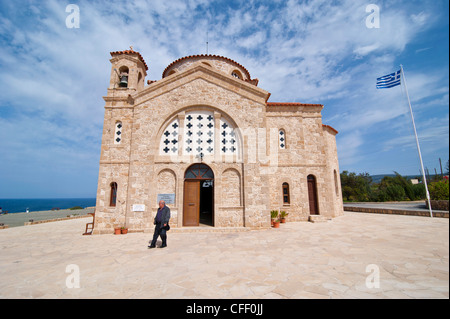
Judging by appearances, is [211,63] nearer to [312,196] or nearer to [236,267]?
[312,196]

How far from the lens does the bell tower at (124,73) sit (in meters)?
11.6

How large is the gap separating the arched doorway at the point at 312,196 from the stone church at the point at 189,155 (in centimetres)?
28

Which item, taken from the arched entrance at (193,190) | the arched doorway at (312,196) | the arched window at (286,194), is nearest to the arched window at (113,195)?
the arched entrance at (193,190)

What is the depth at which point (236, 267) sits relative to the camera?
5.10 m

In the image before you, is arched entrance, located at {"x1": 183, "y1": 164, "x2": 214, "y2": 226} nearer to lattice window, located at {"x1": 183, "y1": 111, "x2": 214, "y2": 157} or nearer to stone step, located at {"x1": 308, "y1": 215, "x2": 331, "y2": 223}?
lattice window, located at {"x1": 183, "y1": 111, "x2": 214, "y2": 157}

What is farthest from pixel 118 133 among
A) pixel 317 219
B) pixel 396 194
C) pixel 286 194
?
pixel 396 194

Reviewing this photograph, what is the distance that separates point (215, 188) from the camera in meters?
10.4

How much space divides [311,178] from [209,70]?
984 centimetres

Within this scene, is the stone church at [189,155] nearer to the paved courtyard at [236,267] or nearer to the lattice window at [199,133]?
the lattice window at [199,133]

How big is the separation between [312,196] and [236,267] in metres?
9.99

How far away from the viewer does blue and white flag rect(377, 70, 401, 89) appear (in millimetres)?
11993

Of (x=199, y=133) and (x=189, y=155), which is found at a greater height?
(x=199, y=133)
